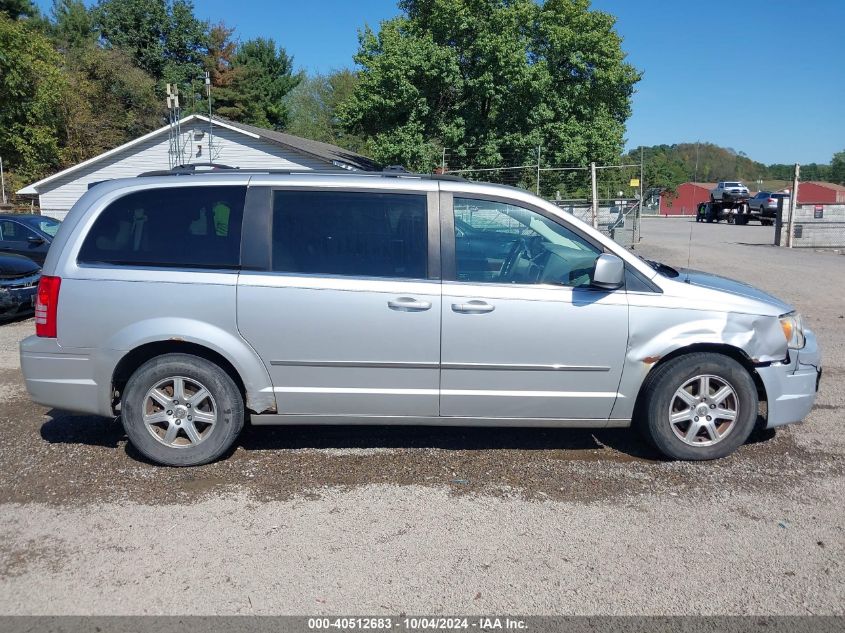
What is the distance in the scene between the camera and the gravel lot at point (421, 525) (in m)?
3.29

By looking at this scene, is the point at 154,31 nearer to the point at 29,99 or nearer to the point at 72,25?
the point at 72,25

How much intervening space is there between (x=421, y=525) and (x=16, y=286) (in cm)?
858

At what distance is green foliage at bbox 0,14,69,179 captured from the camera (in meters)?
34.3

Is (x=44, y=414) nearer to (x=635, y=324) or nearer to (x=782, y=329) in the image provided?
(x=635, y=324)

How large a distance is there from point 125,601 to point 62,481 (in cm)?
166

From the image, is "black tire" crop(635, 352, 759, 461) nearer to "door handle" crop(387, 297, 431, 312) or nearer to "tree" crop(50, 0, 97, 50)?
"door handle" crop(387, 297, 431, 312)

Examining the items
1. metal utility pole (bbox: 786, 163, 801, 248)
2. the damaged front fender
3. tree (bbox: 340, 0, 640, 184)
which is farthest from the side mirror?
tree (bbox: 340, 0, 640, 184)

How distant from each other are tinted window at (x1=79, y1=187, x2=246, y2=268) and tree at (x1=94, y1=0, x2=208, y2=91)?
178ft

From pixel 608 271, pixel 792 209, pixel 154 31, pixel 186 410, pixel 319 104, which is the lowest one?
pixel 186 410

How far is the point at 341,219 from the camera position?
4730 mm

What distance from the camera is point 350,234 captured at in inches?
185

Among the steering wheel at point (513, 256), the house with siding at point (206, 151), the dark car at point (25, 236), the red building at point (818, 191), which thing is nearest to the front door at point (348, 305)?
the steering wheel at point (513, 256)

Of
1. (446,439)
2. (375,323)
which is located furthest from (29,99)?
(375,323)

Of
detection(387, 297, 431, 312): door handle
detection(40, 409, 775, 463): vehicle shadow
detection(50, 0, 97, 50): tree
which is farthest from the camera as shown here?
detection(50, 0, 97, 50): tree
